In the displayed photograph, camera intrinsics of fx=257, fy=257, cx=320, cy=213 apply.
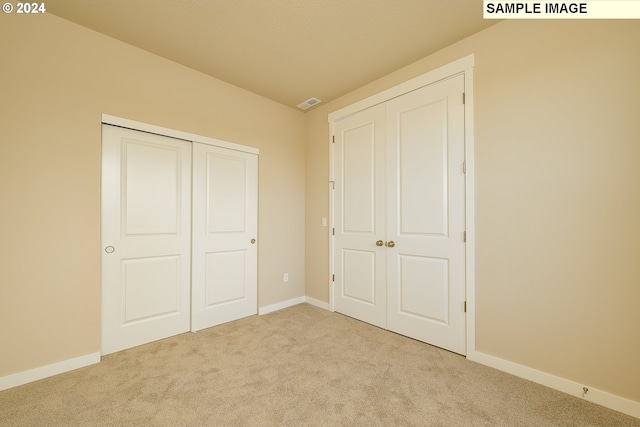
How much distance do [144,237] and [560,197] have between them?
357 centimetres

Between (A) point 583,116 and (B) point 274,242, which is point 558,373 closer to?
(A) point 583,116

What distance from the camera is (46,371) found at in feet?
6.53

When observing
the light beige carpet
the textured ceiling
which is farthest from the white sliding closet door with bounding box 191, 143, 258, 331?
the textured ceiling

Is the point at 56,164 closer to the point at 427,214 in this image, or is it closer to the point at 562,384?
Answer: the point at 427,214

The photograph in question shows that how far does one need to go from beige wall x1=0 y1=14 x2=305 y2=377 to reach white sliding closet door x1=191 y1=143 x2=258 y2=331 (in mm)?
641

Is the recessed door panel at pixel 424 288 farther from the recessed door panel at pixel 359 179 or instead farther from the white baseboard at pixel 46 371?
the white baseboard at pixel 46 371

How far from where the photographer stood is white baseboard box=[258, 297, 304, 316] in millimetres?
3383

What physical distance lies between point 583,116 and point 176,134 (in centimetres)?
350

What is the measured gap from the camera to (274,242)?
3592 millimetres

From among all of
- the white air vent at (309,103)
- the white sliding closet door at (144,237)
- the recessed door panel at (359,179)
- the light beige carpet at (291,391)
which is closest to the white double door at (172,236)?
the white sliding closet door at (144,237)

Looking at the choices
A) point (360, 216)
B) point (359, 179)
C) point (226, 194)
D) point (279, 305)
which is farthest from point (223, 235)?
point (359, 179)

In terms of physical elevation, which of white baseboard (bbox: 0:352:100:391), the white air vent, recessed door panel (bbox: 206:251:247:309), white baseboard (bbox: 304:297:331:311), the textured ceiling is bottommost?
white baseboard (bbox: 304:297:331:311)

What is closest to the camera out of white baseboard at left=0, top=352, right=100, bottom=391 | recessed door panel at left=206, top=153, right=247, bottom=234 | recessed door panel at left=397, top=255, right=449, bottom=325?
white baseboard at left=0, top=352, right=100, bottom=391

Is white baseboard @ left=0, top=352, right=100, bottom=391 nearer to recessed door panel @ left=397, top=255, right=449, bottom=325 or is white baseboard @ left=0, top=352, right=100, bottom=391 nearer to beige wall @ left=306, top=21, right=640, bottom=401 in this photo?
recessed door panel @ left=397, top=255, right=449, bottom=325
